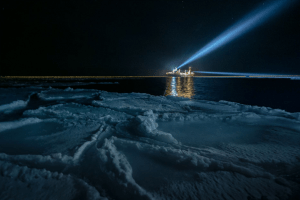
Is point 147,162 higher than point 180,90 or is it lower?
higher

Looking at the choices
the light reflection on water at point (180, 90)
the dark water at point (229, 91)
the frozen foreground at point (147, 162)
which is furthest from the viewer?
the light reflection on water at point (180, 90)

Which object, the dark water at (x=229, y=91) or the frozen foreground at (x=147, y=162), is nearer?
the frozen foreground at (x=147, y=162)

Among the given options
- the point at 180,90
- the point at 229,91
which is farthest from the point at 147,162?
the point at 229,91

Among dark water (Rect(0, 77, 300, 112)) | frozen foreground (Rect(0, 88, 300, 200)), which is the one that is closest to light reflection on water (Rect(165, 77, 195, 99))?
dark water (Rect(0, 77, 300, 112))

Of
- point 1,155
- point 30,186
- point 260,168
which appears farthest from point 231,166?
point 1,155

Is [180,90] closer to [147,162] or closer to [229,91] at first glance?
[229,91]

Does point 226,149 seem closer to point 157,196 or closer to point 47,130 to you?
point 157,196

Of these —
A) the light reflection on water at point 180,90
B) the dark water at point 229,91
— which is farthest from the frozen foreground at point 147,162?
the light reflection on water at point 180,90

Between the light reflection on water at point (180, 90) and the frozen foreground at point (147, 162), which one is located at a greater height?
the frozen foreground at point (147, 162)

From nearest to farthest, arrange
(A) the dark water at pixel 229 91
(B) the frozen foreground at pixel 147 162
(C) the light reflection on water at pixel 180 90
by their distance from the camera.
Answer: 1. (B) the frozen foreground at pixel 147 162
2. (A) the dark water at pixel 229 91
3. (C) the light reflection on water at pixel 180 90

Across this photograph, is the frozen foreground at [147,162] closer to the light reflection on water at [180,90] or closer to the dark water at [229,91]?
the dark water at [229,91]

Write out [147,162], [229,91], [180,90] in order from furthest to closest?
[180,90]
[229,91]
[147,162]
